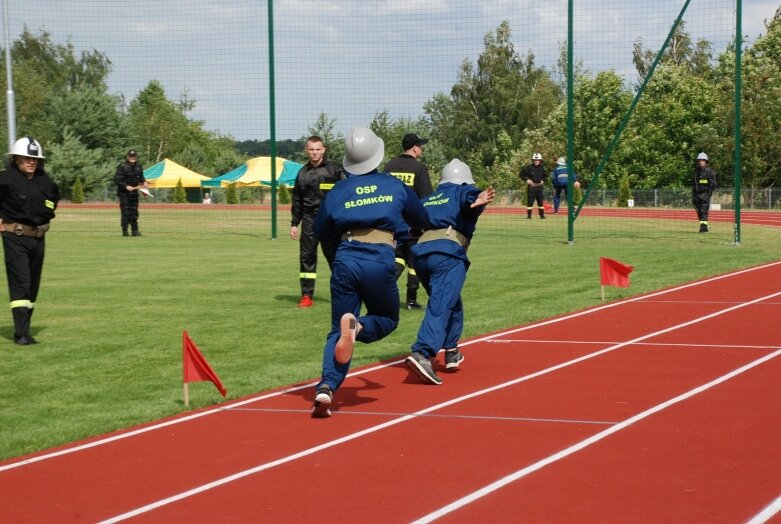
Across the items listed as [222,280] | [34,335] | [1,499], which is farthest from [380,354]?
[222,280]

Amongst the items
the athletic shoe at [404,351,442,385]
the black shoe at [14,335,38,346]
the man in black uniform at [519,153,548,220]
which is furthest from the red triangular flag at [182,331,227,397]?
the man in black uniform at [519,153,548,220]

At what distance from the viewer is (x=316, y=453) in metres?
7.45

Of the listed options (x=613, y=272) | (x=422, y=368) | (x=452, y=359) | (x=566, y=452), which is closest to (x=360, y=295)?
(x=422, y=368)

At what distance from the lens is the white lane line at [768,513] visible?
577 cm

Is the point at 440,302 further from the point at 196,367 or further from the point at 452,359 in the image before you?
the point at 196,367

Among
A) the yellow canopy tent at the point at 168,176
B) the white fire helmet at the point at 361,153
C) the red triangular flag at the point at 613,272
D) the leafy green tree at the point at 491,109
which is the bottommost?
the red triangular flag at the point at 613,272

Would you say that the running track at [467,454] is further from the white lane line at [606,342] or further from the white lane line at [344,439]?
the white lane line at [606,342]

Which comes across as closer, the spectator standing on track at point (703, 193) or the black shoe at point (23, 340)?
the black shoe at point (23, 340)

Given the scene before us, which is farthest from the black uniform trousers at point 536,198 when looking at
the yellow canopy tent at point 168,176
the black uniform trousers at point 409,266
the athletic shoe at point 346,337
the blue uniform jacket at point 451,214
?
the yellow canopy tent at point 168,176

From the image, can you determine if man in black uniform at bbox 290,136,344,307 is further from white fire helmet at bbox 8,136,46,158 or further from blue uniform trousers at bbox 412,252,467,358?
blue uniform trousers at bbox 412,252,467,358

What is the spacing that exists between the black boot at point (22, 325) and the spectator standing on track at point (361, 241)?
4926mm

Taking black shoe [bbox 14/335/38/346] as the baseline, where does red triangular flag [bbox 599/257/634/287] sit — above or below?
above

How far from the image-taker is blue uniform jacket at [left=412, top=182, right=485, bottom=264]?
10.5m

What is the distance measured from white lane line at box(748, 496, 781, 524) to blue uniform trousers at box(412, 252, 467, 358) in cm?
418
